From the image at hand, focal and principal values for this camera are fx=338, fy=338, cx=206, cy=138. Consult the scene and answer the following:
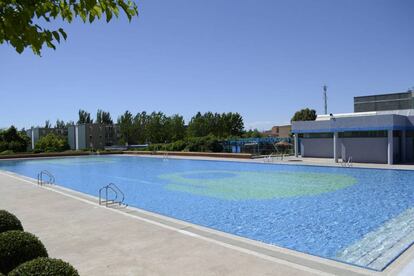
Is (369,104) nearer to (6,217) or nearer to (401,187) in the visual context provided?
(401,187)

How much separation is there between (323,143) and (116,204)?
79.0 feet

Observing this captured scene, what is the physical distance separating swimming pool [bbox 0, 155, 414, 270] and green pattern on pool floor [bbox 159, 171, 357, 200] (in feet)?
0.15

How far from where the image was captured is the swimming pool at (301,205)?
28.9 ft

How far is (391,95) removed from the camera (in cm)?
4266

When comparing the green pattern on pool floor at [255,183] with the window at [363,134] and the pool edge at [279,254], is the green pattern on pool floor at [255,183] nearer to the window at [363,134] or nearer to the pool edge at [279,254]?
the pool edge at [279,254]

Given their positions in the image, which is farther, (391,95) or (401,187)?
(391,95)

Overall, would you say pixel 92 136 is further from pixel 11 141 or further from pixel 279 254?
pixel 279 254

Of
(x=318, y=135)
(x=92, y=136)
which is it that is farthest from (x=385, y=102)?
(x=92, y=136)

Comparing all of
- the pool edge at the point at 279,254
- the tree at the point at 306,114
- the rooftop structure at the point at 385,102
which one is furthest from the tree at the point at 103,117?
the pool edge at the point at 279,254

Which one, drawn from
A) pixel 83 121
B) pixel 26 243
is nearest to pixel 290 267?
pixel 26 243

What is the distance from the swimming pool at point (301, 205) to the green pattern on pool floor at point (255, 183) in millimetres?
46

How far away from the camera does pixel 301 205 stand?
13.5 metres

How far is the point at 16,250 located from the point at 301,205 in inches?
428

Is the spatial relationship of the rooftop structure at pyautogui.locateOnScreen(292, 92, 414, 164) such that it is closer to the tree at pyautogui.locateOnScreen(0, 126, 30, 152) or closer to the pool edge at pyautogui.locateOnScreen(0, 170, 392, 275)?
the pool edge at pyautogui.locateOnScreen(0, 170, 392, 275)
